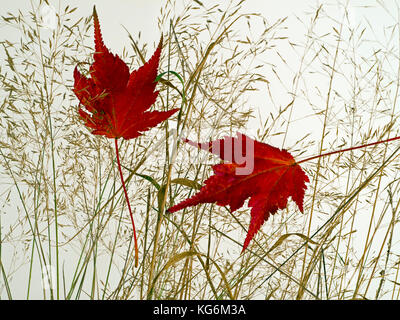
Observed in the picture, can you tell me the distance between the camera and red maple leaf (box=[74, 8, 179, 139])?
31 centimetres

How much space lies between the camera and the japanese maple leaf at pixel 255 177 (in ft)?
0.93

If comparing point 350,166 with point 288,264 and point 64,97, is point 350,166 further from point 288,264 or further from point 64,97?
point 64,97

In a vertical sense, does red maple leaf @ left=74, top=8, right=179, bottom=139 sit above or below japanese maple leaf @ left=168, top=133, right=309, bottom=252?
above

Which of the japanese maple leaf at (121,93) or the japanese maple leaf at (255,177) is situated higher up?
the japanese maple leaf at (121,93)

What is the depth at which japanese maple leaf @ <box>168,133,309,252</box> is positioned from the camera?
284 millimetres

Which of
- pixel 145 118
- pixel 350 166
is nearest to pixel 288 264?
pixel 350 166

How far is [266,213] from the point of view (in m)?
0.30

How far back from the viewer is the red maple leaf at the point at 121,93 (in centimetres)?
31

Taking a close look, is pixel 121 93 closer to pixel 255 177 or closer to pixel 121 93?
pixel 121 93

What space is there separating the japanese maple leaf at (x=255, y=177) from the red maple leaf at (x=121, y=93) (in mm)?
48

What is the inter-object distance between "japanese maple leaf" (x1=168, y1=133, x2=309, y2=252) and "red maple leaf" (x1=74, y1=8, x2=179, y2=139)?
48 millimetres

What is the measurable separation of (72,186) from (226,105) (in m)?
0.29

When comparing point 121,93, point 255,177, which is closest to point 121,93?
point 121,93
